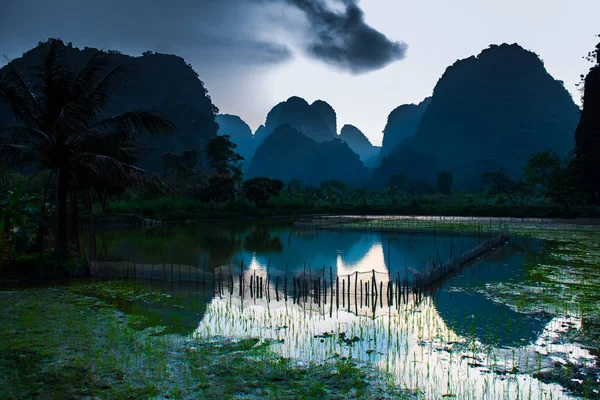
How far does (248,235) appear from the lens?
90.5ft

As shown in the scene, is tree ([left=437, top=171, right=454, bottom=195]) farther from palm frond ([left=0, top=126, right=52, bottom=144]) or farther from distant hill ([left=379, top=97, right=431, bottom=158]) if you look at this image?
distant hill ([left=379, top=97, right=431, bottom=158])

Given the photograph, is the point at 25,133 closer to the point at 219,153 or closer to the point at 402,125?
the point at 219,153

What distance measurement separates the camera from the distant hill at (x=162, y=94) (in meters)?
83.1

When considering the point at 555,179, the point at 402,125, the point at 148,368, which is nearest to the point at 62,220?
the point at 148,368

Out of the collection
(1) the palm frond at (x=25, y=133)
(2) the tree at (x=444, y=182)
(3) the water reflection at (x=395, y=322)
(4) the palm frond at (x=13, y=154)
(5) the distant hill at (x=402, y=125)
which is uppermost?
(5) the distant hill at (x=402, y=125)

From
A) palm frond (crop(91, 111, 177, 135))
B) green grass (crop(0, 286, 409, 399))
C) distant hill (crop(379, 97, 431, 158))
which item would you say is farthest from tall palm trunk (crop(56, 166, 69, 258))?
distant hill (crop(379, 97, 431, 158))

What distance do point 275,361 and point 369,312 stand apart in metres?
3.45

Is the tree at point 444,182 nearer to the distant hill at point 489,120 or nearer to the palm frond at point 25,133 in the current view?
the distant hill at point 489,120

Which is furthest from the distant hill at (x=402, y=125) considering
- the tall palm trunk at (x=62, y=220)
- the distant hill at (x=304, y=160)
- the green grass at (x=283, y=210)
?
the tall palm trunk at (x=62, y=220)

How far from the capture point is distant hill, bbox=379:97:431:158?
7367 inches

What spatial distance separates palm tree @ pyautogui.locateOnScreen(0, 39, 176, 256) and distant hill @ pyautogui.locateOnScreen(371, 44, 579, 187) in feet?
280

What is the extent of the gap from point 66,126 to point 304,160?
151501 mm

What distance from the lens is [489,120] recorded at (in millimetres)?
113250

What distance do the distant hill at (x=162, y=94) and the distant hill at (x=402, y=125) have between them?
332 feet
